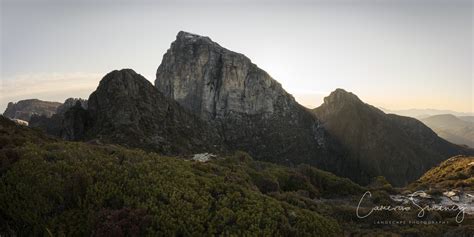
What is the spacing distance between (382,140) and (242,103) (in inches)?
2691

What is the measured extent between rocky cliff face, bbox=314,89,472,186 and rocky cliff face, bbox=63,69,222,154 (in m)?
95.0

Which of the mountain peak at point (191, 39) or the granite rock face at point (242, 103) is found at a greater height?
the mountain peak at point (191, 39)

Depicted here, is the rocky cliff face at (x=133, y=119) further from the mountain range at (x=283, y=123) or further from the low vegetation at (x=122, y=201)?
the low vegetation at (x=122, y=201)

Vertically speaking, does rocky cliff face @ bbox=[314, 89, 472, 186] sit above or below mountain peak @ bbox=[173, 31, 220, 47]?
below

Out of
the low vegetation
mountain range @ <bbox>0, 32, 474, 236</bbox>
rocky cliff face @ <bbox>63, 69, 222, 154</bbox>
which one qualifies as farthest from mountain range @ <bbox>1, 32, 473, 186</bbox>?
the low vegetation

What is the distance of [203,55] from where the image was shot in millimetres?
166500

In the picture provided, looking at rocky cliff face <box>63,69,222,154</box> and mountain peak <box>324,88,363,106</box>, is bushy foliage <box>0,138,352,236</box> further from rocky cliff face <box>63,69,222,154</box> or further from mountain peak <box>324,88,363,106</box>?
mountain peak <box>324,88,363,106</box>

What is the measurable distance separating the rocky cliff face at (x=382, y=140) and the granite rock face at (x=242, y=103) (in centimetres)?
1191

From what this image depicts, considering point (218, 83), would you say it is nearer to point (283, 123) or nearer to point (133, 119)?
point (283, 123)

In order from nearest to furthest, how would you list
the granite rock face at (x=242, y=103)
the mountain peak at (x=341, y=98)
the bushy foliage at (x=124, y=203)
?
1. the bushy foliage at (x=124, y=203)
2. the granite rock face at (x=242, y=103)
3. the mountain peak at (x=341, y=98)

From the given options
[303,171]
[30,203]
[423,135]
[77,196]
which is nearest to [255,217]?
[77,196]

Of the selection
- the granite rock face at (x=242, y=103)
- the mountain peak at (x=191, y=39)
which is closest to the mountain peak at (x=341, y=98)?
the granite rock face at (x=242, y=103)

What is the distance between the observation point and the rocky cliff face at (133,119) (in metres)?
68.7

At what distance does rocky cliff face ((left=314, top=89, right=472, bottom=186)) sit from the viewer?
→ 15638 centimetres
